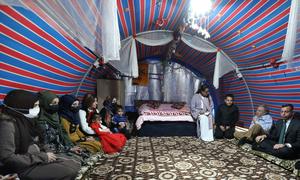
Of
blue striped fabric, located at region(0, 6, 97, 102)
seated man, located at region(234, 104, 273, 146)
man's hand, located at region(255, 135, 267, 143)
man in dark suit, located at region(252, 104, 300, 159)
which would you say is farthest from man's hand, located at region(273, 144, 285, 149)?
blue striped fabric, located at region(0, 6, 97, 102)

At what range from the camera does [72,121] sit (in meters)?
3.20

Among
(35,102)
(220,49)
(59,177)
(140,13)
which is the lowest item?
(59,177)

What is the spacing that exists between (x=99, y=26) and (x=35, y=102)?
106 centimetres

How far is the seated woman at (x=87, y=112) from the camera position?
3.60m

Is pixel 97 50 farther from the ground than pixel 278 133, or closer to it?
farther from the ground

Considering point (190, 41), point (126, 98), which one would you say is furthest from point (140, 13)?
point (126, 98)

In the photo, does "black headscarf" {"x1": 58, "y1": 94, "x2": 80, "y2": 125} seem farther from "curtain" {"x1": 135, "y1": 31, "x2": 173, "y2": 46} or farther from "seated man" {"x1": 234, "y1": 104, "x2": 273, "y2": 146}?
"seated man" {"x1": 234, "y1": 104, "x2": 273, "y2": 146}

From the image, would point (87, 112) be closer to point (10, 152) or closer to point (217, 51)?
point (10, 152)

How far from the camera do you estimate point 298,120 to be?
3441 mm

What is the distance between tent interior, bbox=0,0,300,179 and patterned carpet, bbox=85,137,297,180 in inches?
1.6

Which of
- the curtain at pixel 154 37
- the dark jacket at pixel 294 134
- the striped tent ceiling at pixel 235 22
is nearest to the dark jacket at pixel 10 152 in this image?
the striped tent ceiling at pixel 235 22

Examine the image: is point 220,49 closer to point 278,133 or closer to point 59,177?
point 278,133

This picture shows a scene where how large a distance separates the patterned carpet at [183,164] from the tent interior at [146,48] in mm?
40

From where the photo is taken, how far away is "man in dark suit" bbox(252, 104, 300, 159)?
10.7 feet
